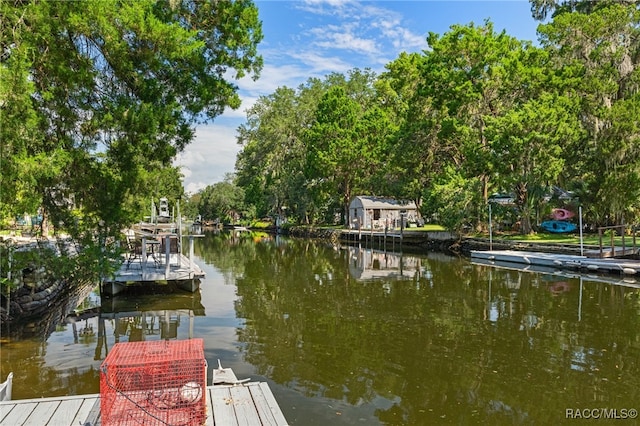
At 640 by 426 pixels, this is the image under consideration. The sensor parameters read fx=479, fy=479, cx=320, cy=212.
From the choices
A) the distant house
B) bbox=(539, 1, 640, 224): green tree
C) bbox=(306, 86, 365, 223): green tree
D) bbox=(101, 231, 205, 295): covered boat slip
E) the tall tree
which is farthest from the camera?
bbox=(306, 86, 365, 223): green tree

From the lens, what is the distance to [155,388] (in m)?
5.09

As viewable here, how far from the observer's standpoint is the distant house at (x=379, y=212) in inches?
1796

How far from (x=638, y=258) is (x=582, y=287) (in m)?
5.93

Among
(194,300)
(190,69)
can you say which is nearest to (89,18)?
(190,69)

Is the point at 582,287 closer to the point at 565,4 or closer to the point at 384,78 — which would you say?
the point at 565,4

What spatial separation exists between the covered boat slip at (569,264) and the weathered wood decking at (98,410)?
16245 millimetres

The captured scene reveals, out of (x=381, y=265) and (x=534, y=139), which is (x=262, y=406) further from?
(x=534, y=139)

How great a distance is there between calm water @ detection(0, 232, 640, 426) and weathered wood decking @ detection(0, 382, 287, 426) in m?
1.11

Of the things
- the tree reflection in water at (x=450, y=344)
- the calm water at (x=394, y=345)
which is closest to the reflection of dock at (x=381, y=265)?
the tree reflection in water at (x=450, y=344)

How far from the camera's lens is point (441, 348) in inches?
379

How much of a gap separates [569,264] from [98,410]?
808 inches

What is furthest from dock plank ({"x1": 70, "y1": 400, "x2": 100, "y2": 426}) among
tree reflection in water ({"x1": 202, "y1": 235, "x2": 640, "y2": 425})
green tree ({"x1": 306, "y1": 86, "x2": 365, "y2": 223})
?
green tree ({"x1": 306, "y1": 86, "x2": 365, "y2": 223})

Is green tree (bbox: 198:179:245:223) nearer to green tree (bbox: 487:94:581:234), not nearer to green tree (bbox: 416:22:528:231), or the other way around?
green tree (bbox: 416:22:528:231)

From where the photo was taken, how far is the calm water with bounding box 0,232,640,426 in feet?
23.3
